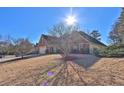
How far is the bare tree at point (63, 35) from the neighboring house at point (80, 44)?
0.18ft

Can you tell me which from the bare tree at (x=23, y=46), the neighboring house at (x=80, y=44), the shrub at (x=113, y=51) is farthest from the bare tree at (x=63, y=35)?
the shrub at (x=113, y=51)

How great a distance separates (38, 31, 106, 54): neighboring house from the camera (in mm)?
5906

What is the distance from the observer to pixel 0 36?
5.85m

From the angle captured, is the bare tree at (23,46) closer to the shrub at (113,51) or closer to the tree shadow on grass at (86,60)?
the tree shadow on grass at (86,60)

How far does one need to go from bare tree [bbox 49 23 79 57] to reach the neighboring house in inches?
2.2

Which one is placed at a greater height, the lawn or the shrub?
the shrub

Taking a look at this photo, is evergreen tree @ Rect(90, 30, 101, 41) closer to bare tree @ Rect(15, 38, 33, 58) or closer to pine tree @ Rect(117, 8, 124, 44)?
pine tree @ Rect(117, 8, 124, 44)

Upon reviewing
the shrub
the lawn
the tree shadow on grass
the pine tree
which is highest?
the pine tree

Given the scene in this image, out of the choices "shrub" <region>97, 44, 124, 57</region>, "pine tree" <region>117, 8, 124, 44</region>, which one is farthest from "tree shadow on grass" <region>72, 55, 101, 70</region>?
"pine tree" <region>117, 8, 124, 44</region>

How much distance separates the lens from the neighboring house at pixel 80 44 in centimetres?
591
